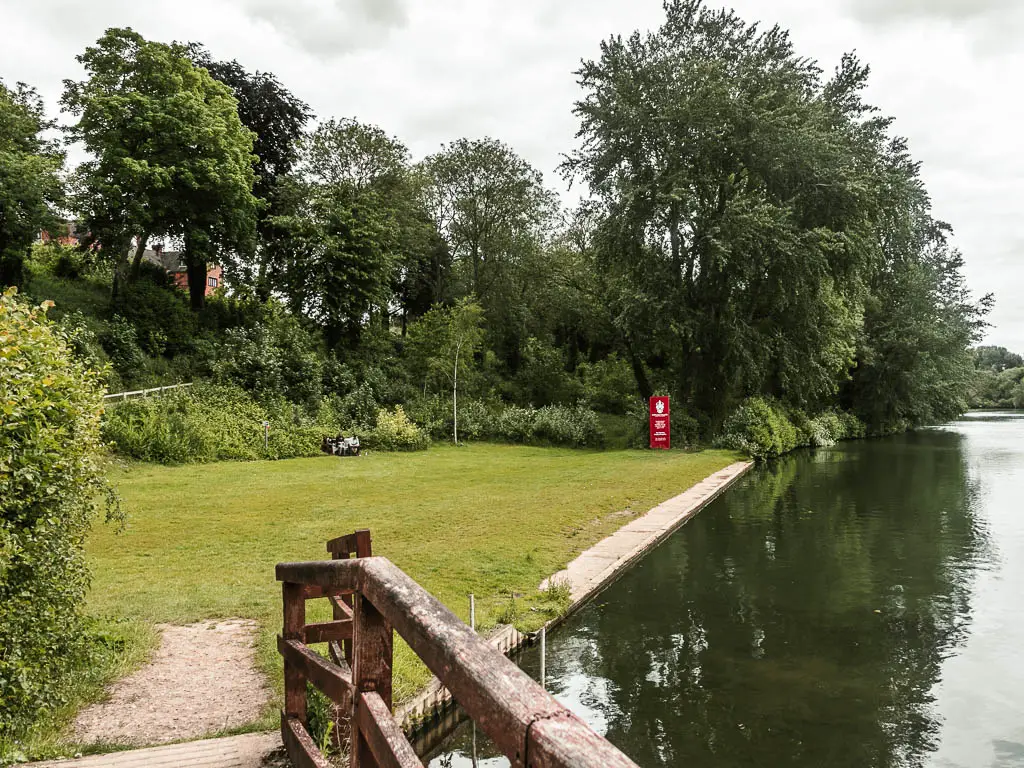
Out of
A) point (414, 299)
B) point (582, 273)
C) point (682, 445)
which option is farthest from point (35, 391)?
point (414, 299)

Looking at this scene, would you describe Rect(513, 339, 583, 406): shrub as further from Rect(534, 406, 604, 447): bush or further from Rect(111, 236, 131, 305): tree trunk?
Rect(111, 236, 131, 305): tree trunk

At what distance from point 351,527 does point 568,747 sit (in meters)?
10.6

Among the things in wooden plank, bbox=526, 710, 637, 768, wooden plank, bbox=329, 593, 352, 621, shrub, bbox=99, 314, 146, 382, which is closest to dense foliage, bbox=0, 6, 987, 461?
shrub, bbox=99, 314, 146, 382

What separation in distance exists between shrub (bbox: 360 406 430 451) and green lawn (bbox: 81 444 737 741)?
2980 mm

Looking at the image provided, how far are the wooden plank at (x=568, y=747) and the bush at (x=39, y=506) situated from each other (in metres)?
3.59

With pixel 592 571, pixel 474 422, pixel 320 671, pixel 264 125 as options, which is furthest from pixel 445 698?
pixel 264 125

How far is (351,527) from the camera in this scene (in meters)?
11.4

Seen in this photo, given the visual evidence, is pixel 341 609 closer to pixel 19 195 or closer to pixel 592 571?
pixel 592 571

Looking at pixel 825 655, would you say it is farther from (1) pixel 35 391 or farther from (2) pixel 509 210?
(2) pixel 509 210

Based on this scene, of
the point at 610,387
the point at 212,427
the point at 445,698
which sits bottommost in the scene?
the point at 445,698

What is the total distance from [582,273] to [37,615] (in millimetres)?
32916

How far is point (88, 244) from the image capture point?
1046 inches

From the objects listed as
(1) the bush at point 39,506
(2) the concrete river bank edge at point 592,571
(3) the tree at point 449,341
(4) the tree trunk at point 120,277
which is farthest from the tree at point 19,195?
(1) the bush at point 39,506

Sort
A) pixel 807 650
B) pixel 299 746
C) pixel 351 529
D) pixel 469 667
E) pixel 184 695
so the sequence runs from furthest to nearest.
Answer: pixel 351 529
pixel 807 650
pixel 184 695
pixel 299 746
pixel 469 667
